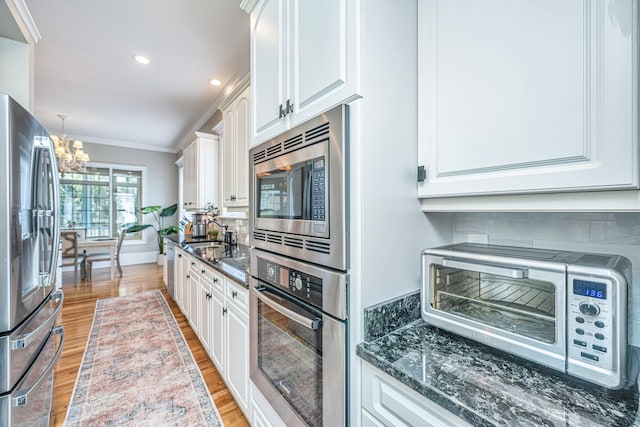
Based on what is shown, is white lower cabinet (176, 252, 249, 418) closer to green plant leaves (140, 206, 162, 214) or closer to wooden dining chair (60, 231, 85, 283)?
wooden dining chair (60, 231, 85, 283)

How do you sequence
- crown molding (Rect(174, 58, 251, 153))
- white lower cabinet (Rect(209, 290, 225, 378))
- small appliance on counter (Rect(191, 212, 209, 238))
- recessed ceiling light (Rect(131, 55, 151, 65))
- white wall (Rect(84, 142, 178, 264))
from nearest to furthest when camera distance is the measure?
white lower cabinet (Rect(209, 290, 225, 378))
recessed ceiling light (Rect(131, 55, 151, 65))
crown molding (Rect(174, 58, 251, 153))
small appliance on counter (Rect(191, 212, 209, 238))
white wall (Rect(84, 142, 178, 264))

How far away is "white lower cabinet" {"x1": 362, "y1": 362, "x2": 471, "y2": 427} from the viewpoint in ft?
2.25

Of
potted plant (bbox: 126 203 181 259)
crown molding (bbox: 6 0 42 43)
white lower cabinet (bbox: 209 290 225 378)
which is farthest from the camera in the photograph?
potted plant (bbox: 126 203 181 259)

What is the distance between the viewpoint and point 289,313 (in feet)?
3.51

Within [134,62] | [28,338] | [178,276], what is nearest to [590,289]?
[28,338]

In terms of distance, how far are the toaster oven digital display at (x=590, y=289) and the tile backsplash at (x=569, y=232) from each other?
0.35 m

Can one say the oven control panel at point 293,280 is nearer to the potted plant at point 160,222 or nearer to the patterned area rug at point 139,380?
the patterned area rug at point 139,380

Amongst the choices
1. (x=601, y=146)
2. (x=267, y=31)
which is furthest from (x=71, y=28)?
(x=601, y=146)

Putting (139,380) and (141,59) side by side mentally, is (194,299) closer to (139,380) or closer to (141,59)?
(139,380)

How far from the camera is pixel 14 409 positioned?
108 centimetres

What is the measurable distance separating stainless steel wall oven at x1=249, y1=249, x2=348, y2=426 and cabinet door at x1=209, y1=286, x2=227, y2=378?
1.80ft

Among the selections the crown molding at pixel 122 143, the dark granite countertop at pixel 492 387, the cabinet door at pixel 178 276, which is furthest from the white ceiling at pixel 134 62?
the dark granite countertop at pixel 492 387

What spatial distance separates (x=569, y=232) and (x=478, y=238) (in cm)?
30

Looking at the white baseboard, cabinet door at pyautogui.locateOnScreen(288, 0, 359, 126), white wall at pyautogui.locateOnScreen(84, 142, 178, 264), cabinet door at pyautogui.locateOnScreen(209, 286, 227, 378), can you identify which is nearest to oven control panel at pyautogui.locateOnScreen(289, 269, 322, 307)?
cabinet door at pyautogui.locateOnScreen(288, 0, 359, 126)
